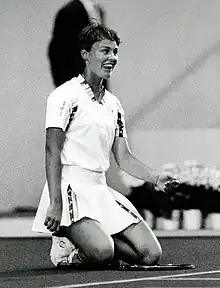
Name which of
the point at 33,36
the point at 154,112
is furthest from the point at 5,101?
the point at 154,112

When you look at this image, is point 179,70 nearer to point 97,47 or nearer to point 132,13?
point 132,13

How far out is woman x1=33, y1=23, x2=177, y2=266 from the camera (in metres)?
4.01

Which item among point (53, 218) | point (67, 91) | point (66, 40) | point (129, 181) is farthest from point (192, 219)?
point (53, 218)

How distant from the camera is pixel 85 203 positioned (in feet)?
13.4

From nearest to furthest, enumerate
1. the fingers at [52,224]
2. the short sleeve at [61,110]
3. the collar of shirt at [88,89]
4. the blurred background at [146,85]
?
1. the fingers at [52,224]
2. the short sleeve at [61,110]
3. the collar of shirt at [88,89]
4. the blurred background at [146,85]

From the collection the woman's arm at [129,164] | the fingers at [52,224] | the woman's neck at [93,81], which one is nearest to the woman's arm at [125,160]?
the woman's arm at [129,164]

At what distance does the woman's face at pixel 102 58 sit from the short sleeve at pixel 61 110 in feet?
0.58

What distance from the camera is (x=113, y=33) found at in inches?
166

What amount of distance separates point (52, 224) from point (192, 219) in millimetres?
3725

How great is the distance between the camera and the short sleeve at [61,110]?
13.1 feet

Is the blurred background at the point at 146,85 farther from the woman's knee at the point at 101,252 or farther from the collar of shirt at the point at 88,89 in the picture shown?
the woman's knee at the point at 101,252

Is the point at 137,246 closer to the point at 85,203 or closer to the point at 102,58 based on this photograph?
the point at 85,203

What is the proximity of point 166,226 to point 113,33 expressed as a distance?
11.2ft

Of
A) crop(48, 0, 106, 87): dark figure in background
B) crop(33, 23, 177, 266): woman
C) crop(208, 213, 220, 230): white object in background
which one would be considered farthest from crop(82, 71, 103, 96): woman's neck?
crop(208, 213, 220, 230): white object in background
